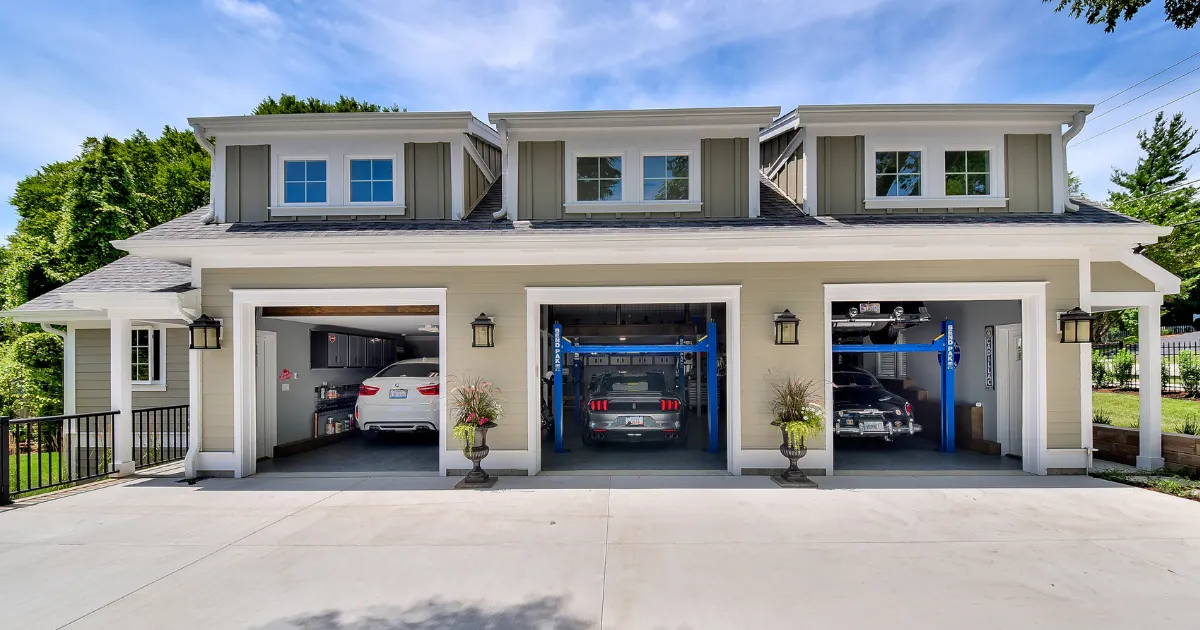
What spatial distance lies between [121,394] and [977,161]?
12.4 m

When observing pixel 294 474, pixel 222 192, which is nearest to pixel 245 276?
pixel 222 192

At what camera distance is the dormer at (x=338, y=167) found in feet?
26.4

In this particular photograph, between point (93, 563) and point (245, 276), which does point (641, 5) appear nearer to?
point (245, 276)

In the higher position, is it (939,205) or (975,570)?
(939,205)

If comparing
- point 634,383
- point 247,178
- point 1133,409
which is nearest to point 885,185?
point 634,383

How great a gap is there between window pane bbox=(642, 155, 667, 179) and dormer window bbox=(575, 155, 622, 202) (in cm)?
40

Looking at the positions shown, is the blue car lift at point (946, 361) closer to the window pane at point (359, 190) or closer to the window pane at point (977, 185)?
the window pane at point (977, 185)

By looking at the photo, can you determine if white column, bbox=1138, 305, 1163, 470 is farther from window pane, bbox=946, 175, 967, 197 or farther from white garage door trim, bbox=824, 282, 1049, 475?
window pane, bbox=946, 175, 967, 197

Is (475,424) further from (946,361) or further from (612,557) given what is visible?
(946,361)

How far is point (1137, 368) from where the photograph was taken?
16266mm

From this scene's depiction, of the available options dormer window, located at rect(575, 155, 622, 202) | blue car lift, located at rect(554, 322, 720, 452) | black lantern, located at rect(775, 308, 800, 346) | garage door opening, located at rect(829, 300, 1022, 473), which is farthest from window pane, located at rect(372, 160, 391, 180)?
garage door opening, located at rect(829, 300, 1022, 473)

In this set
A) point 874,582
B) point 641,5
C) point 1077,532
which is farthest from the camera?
point 641,5

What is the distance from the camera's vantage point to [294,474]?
7.39 meters

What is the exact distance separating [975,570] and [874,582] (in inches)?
34.7
